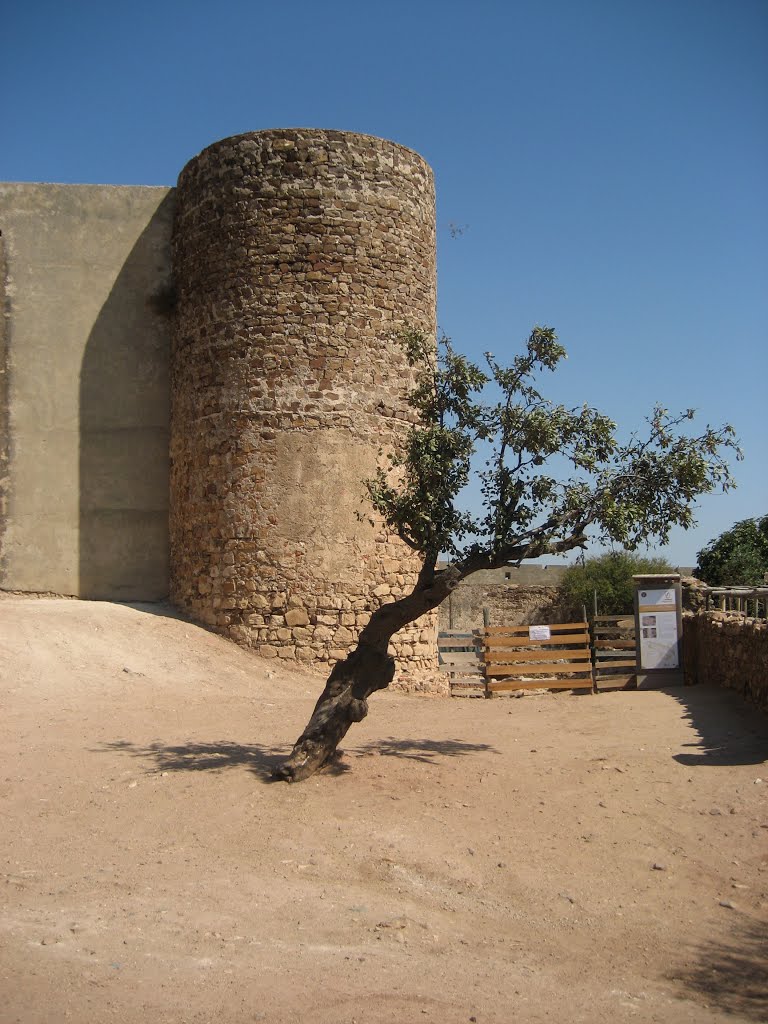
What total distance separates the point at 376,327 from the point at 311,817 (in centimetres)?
902

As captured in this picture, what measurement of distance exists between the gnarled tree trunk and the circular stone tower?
212 inches

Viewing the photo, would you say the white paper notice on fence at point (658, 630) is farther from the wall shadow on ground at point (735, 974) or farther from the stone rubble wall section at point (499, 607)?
the stone rubble wall section at point (499, 607)

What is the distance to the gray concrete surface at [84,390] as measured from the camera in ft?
53.7

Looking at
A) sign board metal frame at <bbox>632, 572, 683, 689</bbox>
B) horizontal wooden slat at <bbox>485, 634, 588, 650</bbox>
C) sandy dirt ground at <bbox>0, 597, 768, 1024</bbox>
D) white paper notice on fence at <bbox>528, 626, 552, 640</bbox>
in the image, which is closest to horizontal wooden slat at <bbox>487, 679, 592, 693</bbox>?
→ horizontal wooden slat at <bbox>485, 634, 588, 650</bbox>

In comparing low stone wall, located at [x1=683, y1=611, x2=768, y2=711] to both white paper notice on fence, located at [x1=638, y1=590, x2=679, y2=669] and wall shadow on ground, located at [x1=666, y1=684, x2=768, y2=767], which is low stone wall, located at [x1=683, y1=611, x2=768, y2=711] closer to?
wall shadow on ground, located at [x1=666, y1=684, x2=768, y2=767]

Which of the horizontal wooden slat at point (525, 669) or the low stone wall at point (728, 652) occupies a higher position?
the low stone wall at point (728, 652)

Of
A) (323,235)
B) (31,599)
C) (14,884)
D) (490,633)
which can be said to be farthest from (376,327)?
(14,884)

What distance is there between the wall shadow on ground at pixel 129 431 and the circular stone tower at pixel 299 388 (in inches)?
52.6

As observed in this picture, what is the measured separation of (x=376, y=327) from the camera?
1503 centimetres

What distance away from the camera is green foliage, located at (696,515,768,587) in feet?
84.7

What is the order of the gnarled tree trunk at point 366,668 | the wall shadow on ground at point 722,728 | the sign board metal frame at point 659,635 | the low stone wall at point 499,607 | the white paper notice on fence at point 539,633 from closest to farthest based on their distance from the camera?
the gnarled tree trunk at point 366,668 < the wall shadow on ground at point 722,728 < the sign board metal frame at point 659,635 < the white paper notice on fence at point 539,633 < the low stone wall at point 499,607

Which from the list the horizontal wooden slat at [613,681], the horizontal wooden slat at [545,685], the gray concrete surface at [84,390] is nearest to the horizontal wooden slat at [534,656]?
the horizontal wooden slat at [545,685]

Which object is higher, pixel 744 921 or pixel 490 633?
pixel 490 633

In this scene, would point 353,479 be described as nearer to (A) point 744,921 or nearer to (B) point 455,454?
(B) point 455,454
